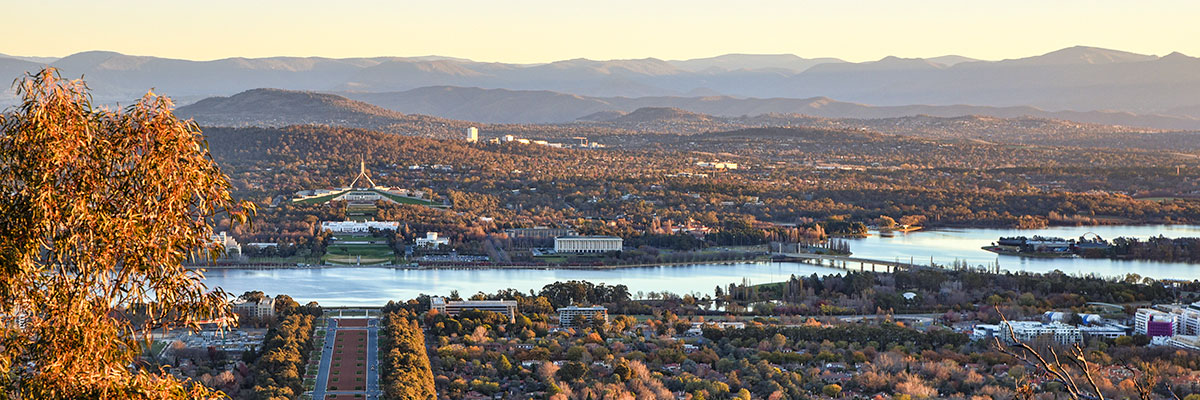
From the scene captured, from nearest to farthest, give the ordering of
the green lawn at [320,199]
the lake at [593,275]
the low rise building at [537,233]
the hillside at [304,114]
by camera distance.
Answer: the lake at [593,275] < the low rise building at [537,233] < the green lawn at [320,199] < the hillside at [304,114]

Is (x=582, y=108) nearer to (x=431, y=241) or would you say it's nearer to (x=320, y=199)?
(x=320, y=199)

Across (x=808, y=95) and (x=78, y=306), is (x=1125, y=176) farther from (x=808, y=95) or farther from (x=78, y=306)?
(x=808, y=95)

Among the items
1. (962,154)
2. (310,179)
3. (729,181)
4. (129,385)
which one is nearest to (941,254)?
(729,181)

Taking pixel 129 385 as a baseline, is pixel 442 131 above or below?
above

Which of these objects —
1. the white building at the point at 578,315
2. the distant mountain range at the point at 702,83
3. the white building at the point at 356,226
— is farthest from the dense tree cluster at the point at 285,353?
the distant mountain range at the point at 702,83

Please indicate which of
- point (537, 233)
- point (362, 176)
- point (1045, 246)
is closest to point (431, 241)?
point (537, 233)

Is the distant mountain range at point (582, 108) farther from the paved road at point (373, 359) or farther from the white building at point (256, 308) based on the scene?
the paved road at point (373, 359)
